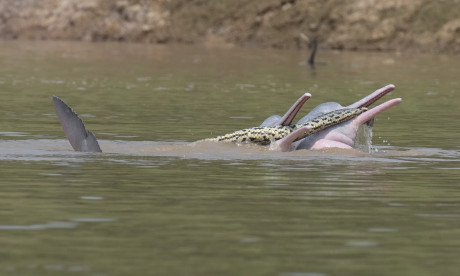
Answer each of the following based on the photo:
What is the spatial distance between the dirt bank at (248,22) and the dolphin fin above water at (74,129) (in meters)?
68.3

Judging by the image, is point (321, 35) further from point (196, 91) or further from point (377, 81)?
point (196, 91)

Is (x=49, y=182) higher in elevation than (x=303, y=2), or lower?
lower

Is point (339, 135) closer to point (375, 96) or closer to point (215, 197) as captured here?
point (375, 96)

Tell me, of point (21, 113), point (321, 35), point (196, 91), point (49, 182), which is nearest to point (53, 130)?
point (21, 113)

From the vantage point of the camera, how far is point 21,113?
30984mm

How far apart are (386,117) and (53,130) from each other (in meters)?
9.72

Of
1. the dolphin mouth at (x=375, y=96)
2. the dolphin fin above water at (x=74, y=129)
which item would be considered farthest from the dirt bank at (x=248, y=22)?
the dolphin fin above water at (x=74, y=129)

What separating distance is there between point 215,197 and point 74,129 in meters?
5.18

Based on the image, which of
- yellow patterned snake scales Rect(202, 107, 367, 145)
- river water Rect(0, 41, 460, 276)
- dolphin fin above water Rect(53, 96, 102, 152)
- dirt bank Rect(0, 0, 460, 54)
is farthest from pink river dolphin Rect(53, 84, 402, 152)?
dirt bank Rect(0, 0, 460, 54)

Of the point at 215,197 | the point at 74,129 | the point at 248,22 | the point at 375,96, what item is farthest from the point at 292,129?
the point at 248,22

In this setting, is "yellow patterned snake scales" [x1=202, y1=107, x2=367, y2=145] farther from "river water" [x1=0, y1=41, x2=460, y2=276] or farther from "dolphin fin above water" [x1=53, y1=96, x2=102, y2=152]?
"dolphin fin above water" [x1=53, y1=96, x2=102, y2=152]

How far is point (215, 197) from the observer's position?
52.5 ft

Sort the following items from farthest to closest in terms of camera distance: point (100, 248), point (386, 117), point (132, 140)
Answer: point (386, 117), point (132, 140), point (100, 248)

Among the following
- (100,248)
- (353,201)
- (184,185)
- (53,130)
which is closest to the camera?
(100,248)
